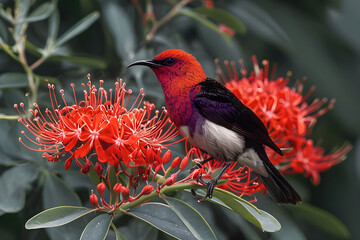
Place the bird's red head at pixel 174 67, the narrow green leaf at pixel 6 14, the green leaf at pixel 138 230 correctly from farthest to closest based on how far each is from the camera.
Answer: the narrow green leaf at pixel 6 14 < the green leaf at pixel 138 230 < the bird's red head at pixel 174 67

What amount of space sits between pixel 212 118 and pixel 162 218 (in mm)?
355

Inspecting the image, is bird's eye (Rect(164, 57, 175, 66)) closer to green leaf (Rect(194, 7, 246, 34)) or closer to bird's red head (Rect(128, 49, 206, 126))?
bird's red head (Rect(128, 49, 206, 126))

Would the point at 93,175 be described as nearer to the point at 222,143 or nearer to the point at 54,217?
the point at 54,217

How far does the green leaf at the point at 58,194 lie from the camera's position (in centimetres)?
170

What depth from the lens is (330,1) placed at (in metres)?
3.05

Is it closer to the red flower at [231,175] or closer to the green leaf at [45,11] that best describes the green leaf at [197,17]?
the green leaf at [45,11]

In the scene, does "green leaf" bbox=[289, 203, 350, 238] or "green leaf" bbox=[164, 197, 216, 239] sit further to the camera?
"green leaf" bbox=[289, 203, 350, 238]

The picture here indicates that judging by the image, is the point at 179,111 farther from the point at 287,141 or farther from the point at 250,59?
the point at 250,59

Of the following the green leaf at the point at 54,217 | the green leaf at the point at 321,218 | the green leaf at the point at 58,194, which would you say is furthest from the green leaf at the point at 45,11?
the green leaf at the point at 321,218

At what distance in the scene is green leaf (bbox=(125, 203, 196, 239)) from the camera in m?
1.36

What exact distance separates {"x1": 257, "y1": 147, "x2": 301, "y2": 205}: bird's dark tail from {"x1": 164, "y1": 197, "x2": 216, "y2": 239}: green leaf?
1.22 feet

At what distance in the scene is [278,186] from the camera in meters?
1.62

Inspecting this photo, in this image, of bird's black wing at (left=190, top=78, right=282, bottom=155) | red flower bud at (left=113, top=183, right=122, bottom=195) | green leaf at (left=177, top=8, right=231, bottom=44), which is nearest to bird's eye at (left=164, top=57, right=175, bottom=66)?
bird's black wing at (left=190, top=78, right=282, bottom=155)

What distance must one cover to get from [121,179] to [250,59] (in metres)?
1.58
